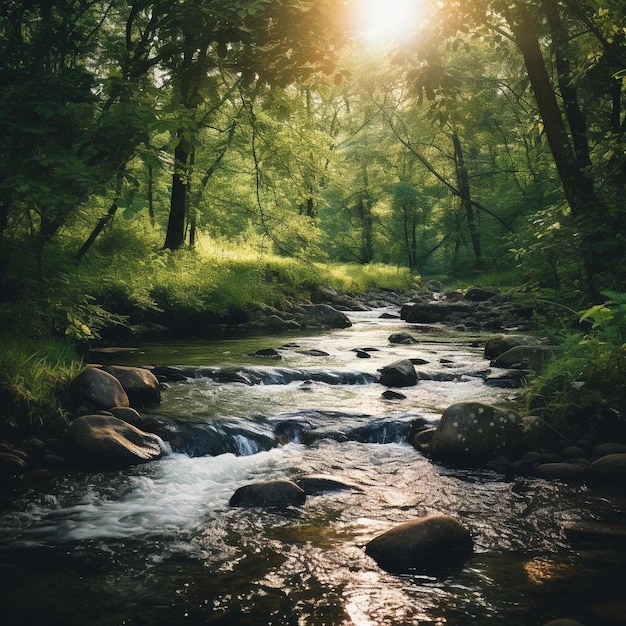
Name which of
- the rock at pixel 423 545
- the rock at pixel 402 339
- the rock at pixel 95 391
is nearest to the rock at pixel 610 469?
the rock at pixel 423 545

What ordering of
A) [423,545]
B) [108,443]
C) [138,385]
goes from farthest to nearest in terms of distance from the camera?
1. [138,385]
2. [108,443]
3. [423,545]

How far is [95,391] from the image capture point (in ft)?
22.9

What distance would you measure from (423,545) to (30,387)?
4731 millimetres

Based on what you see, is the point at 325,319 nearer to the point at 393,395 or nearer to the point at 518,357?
the point at 518,357

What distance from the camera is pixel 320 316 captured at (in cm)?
1875

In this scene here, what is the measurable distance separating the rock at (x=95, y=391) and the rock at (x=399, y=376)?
4.27 metres

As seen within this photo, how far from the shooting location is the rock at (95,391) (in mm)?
6902

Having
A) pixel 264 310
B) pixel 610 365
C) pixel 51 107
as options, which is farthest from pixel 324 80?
pixel 264 310

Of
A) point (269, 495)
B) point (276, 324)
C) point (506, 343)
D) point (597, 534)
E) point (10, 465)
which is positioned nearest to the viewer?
point (597, 534)

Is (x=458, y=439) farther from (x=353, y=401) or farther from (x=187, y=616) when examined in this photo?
(x=187, y=616)

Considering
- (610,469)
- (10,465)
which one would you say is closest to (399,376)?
(610,469)

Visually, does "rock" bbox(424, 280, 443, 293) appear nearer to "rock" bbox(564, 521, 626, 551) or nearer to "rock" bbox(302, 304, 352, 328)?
"rock" bbox(302, 304, 352, 328)

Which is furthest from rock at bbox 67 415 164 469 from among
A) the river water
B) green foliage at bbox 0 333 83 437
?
green foliage at bbox 0 333 83 437

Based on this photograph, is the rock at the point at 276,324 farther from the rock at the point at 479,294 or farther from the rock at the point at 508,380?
the rock at the point at 479,294
